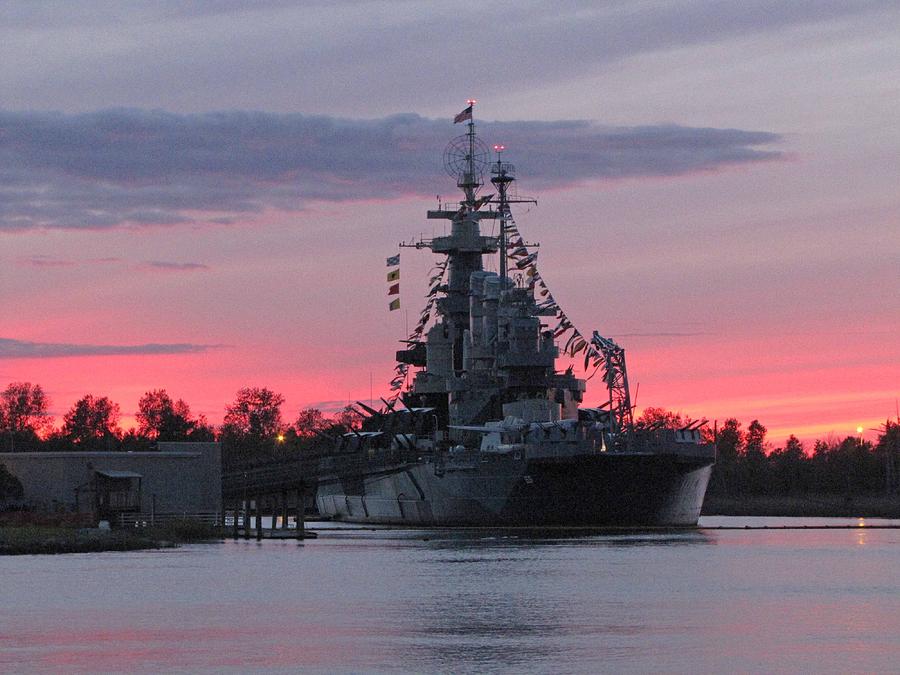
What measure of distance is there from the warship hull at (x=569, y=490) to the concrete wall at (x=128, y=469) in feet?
52.9

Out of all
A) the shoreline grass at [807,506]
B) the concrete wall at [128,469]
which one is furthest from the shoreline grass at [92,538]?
the shoreline grass at [807,506]

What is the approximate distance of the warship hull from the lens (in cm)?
9412

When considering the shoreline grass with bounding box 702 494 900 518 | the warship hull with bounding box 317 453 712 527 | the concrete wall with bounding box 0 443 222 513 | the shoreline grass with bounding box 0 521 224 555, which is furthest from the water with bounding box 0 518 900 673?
the shoreline grass with bounding box 702 494 900 518

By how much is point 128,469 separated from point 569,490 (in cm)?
2484

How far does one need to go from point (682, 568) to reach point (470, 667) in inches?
1246

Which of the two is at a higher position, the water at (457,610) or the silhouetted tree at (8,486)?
the silhouetted tree at (8,486)

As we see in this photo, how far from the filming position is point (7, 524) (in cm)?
8419

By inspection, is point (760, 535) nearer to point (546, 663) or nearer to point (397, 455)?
point (397, 455)

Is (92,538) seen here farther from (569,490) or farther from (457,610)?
(457,610)

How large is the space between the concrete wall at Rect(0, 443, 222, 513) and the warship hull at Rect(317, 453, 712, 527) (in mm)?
16118

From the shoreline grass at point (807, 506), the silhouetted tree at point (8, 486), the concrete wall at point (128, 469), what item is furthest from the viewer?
the shoreline grass at point (807, 506)

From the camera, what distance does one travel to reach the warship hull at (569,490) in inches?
3706

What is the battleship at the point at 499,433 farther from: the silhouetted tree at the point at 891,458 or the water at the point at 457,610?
the silhouetted tree at the point at 891,458

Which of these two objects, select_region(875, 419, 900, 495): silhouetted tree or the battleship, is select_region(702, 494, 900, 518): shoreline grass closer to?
select_region(875, 419, 900, 495): silhouetted tree
